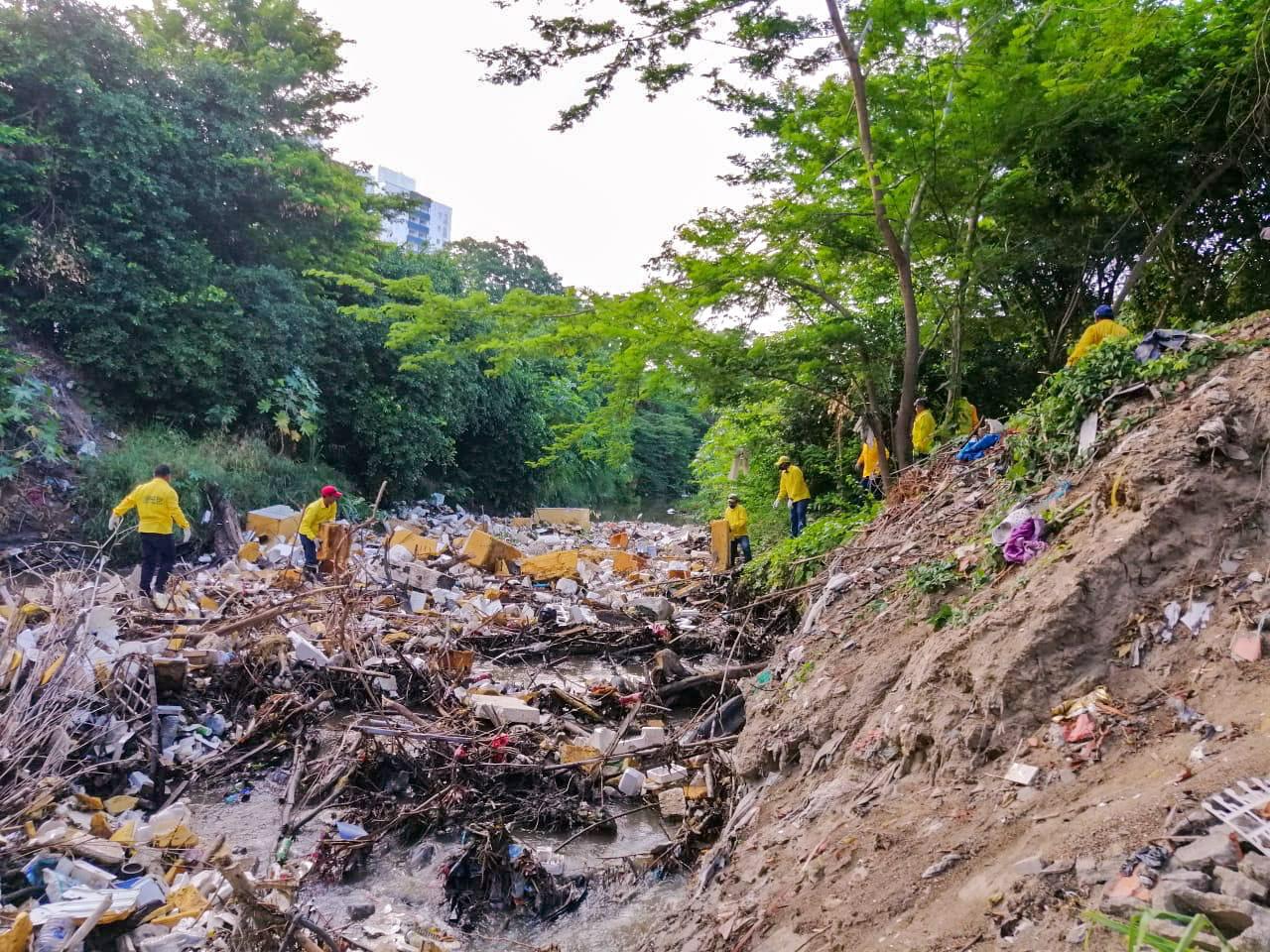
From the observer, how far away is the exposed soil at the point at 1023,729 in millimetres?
2148

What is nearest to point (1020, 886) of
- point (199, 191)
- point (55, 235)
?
point (55, 235)

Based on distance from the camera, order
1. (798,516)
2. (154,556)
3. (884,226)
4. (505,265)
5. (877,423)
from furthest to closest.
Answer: (505,265)
(798,516)
(877,423)
(154,556)
(884,226)

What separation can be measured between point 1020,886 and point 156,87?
16.3 m

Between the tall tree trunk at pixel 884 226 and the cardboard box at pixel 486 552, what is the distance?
5.80 meters

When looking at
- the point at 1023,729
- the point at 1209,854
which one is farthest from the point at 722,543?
the point at 1209,854

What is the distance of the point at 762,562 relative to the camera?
860cm

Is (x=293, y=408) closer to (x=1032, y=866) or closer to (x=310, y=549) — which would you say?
(x=310, y=549)

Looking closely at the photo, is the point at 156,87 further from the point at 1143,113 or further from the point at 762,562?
the point at 1143,113

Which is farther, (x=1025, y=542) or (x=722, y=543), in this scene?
(x=722, y=543)

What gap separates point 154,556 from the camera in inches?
302

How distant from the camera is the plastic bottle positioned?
9.18ft

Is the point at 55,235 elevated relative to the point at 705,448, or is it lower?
elevated

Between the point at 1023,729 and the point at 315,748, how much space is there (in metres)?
4.56

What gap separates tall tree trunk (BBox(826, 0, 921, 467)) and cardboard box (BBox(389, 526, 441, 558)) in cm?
698
